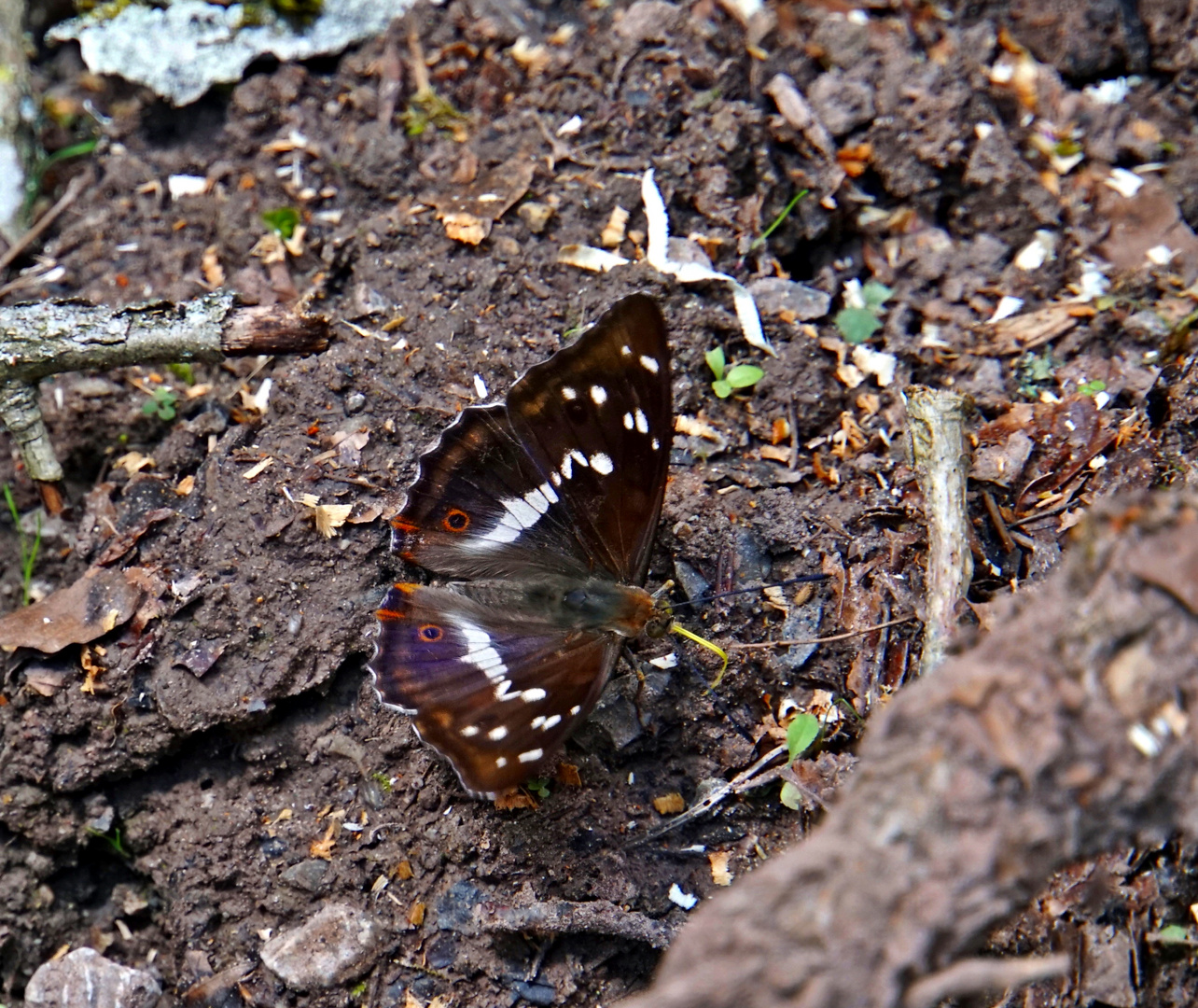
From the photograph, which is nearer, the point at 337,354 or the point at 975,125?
the point at 337,354

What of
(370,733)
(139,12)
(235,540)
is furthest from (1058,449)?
(139,12)

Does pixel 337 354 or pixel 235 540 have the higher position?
pixel 337 354

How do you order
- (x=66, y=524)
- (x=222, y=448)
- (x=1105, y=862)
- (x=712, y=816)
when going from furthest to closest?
(x=66, y=524), (x=222, y=448), (x=712, y=816), (x=1105, y=862)

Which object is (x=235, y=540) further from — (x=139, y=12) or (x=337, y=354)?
(x=139, y=12)

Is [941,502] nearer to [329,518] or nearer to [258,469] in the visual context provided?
[329,518]

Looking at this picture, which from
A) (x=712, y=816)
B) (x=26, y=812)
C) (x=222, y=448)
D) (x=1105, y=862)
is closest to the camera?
(x=1105, y=862)

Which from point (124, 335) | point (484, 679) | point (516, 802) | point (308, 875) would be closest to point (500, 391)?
point (484, 679)
